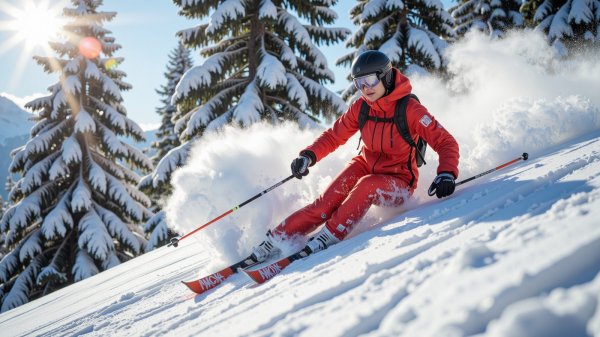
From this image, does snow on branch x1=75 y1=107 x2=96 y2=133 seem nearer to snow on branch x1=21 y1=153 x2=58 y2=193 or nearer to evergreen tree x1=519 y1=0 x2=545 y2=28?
snow on branch x1=21 y1=153 x2=58 y2=193

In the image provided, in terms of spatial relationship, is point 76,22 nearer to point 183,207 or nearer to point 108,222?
point 108,222

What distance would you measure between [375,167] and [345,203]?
2.26 ft

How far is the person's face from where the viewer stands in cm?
353

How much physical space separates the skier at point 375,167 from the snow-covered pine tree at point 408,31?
7679 mm

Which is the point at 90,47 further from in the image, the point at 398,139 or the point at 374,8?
the point at 398,139

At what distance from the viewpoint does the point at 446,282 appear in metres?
1.42

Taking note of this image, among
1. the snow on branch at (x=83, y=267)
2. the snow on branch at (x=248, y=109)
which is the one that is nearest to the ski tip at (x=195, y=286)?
the snow on branch at (x=248, y=109)

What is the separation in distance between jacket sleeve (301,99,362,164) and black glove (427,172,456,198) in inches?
52.4

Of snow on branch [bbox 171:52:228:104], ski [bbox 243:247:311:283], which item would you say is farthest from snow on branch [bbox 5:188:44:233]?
ski [bbox 243:247:311:283]

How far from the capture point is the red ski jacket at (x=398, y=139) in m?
3.33

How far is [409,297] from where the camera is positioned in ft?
4.72

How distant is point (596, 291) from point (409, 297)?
1.99 ft

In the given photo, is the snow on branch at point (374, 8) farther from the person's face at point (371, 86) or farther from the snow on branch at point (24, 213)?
the snow on branch at point (24, 213)

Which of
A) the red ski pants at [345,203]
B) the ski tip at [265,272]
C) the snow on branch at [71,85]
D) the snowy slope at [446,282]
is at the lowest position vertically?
the snowy slope at [446,282]
